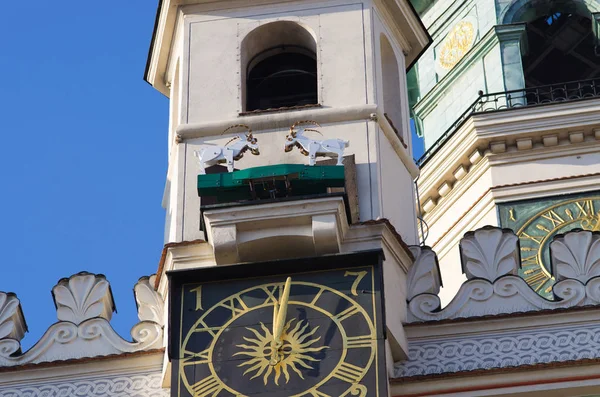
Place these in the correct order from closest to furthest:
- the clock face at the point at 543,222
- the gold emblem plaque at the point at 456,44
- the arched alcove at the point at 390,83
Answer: the arched alcove at the point at 390,83 → the clock face at the point at 543,222 → the gold emblem plaque at the point at 456,44

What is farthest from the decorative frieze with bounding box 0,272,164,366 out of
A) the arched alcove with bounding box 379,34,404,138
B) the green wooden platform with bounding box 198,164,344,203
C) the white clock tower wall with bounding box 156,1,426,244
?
the arched alcove with bounding box 379,34,404,138

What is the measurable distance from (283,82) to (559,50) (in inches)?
288

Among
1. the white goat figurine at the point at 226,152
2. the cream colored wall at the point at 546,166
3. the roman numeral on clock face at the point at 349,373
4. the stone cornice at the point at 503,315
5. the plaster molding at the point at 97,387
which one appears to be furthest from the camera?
the cream colored wall at the point at 546,166

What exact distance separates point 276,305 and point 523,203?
646cm

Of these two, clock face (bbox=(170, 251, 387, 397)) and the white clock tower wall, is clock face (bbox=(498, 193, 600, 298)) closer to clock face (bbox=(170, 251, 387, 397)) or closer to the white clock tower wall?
the white clock tower wall

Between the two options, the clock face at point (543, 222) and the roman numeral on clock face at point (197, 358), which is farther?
the clock face at point (543, 222)

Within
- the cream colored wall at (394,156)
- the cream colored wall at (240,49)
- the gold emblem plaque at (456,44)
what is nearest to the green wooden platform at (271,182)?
the cream colored wall at (394,156)

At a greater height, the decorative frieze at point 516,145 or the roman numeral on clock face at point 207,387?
the decorative frieze at point 516,145

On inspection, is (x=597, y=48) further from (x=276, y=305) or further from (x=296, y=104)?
(x=276, y=305)

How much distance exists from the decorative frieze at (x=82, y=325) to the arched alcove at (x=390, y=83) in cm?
269

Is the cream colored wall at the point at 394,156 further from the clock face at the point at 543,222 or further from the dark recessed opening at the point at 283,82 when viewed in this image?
the clock face at the point at 543,222

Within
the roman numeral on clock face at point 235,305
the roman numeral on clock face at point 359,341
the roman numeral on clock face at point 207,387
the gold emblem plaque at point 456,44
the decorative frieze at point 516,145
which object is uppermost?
the gold emblem plaque at point 456,44

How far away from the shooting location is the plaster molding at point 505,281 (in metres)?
17.1

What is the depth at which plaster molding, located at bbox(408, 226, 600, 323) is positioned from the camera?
56.0 feet
